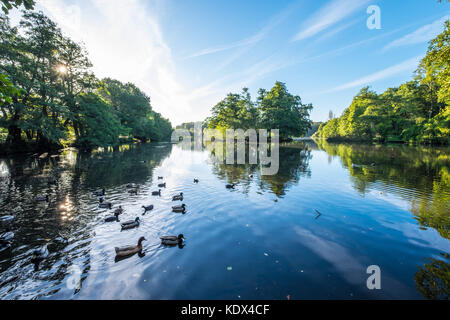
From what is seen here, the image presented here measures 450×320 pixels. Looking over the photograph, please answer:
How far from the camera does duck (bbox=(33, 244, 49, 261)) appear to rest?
6.44m

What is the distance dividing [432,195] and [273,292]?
15397 millimetres

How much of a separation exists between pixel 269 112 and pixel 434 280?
66.7 m

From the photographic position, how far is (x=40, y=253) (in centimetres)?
655

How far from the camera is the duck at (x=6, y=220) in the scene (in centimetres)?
887

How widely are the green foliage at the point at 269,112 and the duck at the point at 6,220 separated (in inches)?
2638

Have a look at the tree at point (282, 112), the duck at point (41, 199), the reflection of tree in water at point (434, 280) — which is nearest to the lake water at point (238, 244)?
the reflection of tree in water at point (434, 280)

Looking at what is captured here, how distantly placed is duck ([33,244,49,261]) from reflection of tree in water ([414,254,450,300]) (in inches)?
471

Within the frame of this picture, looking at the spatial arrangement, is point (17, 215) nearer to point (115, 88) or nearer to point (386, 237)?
point (386, 237)

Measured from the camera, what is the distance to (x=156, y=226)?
30.1ft

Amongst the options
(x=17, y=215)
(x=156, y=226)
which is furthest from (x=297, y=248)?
(x=17, y=215)

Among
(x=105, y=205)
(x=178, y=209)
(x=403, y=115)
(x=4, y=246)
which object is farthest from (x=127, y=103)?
(x=403, y=115)

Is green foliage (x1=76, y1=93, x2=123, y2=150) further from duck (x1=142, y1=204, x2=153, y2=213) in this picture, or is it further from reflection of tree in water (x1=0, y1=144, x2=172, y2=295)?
duck (x1=142, y1=204, x2=153, y2=213)

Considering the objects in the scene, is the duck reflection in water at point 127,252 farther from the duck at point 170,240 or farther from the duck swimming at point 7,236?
the duck swimming at point 7,236
